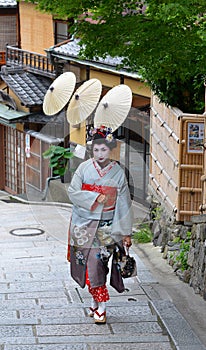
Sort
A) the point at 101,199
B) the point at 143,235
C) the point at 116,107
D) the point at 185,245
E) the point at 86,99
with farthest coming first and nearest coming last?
1. the point at 86,99
2. the point at 116,107
3. the point at 143,235
4. the point at 185,245
5. the point at 101,199

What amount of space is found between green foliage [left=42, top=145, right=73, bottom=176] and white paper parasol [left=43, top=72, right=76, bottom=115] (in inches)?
75.0

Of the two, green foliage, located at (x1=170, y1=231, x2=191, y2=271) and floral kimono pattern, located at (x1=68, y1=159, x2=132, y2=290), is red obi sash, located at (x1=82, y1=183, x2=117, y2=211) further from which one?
green foliage, located at (x1=170, y1=231, x2=191, y2=271)

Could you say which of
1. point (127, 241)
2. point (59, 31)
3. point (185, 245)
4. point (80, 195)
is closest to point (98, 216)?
point (80, 195)

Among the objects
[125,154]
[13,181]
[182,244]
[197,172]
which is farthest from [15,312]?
[13,181]

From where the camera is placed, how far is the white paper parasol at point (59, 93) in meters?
16.8

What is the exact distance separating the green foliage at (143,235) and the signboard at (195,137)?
230 centimetres

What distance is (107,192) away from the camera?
7.79 meters

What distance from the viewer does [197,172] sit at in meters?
10.6

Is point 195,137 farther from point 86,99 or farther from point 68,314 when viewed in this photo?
point 86,99

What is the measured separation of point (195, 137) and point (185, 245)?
1.62m

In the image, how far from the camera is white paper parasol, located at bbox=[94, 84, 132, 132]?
1391 centimetres

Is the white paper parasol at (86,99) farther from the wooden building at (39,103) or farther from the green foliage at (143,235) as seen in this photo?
the green foliage at (143,235)

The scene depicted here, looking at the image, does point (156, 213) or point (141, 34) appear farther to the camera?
point (156, 213)

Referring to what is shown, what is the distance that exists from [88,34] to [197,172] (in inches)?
170
